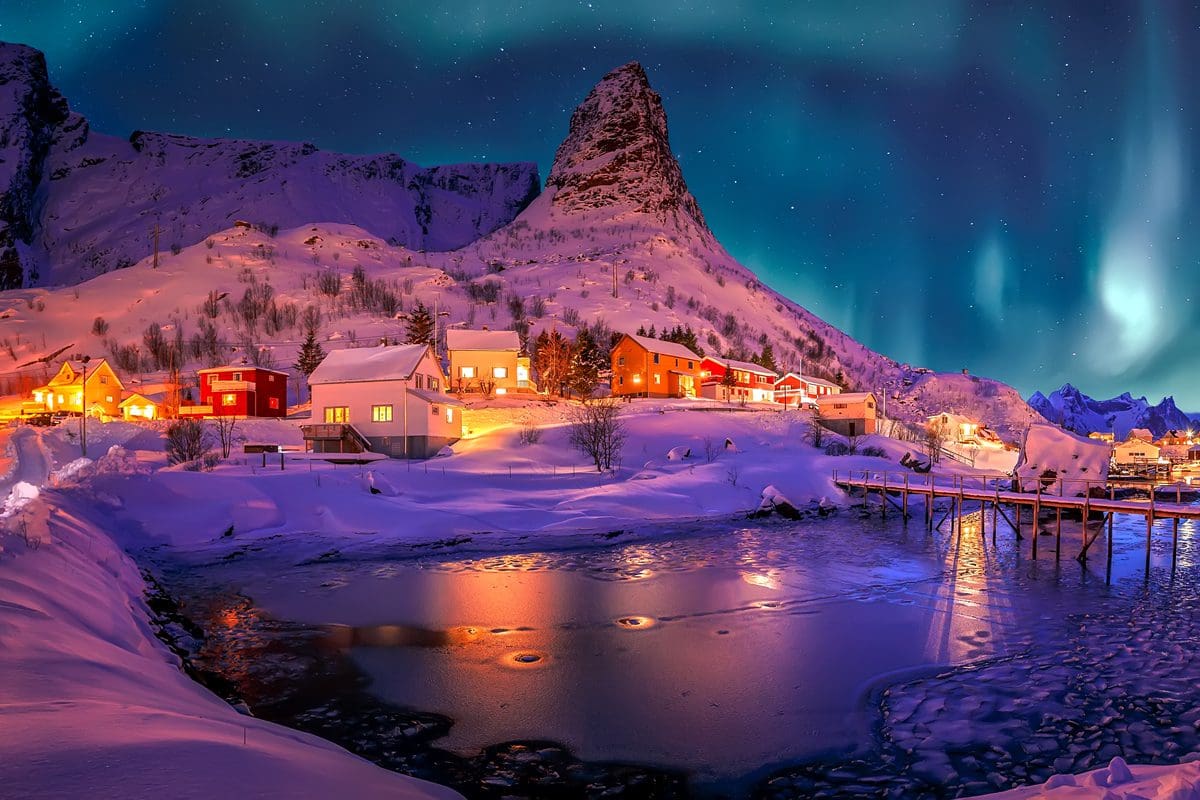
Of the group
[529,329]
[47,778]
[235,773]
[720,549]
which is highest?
[529,329]

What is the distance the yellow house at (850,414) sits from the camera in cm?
7100

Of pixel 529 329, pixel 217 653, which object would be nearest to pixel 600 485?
pixel 217 653

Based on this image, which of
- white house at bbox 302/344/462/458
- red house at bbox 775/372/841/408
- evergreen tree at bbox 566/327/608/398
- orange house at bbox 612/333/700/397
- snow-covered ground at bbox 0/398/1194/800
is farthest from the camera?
red house at bbox 775/372/841/408

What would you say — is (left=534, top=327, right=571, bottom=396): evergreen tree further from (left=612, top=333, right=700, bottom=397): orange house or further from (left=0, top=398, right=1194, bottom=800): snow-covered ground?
(left=0, top=398, right=1194, bottom=800): snow-covered ground

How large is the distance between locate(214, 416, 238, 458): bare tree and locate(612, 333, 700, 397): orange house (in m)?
43.0

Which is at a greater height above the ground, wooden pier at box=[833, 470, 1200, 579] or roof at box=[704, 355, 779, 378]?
roof at box=[704, 355, 779, 378]

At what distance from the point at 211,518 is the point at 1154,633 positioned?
32.9 metres

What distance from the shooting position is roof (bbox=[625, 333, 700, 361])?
278ft

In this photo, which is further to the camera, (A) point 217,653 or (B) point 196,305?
(B) point 196,305

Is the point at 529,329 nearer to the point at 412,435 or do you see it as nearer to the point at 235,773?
the point at 412,435

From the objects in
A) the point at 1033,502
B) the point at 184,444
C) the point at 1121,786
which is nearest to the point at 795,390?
the point at 1033,502

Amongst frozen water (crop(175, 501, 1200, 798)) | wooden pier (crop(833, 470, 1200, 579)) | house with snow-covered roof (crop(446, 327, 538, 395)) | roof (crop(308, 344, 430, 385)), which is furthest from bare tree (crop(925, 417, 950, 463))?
roof (crop(308, 344, 430, 385))

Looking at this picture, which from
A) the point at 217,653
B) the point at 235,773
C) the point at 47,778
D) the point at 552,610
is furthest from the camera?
the point at 552,610

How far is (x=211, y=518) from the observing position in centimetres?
2848
